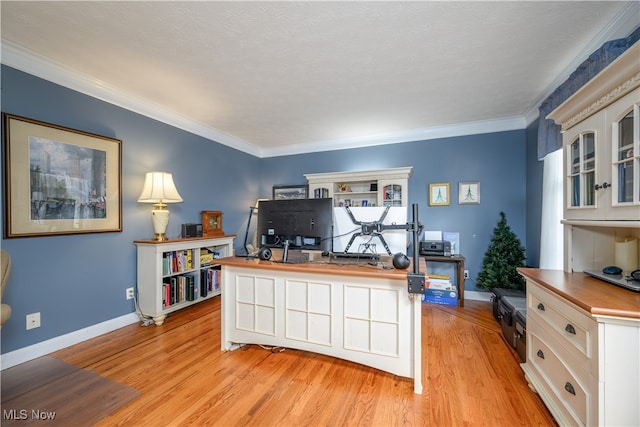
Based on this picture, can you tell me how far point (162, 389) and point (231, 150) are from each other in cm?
339

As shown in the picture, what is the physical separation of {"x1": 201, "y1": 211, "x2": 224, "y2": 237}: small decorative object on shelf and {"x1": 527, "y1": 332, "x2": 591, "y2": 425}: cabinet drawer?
11.5ft

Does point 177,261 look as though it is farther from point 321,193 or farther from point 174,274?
point 321,193

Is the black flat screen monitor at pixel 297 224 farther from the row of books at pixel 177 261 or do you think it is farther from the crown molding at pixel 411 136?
the crown molding at pixel 411 136

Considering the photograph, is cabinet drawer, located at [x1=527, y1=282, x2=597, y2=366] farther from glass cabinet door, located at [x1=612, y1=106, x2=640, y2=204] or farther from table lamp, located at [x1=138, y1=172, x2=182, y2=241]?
table lamp, located at [x1=138, y1=172, x2=182, y2=241]

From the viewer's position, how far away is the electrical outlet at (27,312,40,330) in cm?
199

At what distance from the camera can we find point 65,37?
1.80 metres

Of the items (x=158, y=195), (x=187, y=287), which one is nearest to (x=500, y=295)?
(x=187, y=287)

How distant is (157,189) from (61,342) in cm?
157

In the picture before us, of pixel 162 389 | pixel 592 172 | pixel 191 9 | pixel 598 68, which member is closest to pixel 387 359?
pixel 162 389

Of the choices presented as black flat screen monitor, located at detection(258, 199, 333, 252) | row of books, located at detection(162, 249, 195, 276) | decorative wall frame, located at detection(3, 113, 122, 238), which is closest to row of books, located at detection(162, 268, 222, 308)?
row of books, located at detection(162, 249, 195, 276)

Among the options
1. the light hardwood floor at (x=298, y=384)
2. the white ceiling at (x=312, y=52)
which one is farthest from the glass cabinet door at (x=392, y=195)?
the light hardwood floor at (x=298, y=384)

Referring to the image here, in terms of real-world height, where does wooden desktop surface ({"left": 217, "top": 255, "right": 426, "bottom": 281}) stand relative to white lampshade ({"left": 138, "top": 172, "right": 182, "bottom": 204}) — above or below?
below

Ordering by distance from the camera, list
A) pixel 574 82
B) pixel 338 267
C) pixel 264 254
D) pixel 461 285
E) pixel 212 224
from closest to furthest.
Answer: pixel 338 267 < pixel 574 82 < pixel 264 254 < pixel 461 285 < pixel 212 224

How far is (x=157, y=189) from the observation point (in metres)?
2.67
